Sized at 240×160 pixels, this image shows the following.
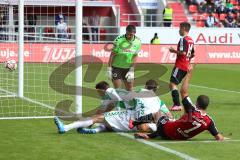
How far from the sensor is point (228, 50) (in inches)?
1512

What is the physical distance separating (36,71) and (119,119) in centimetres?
1708

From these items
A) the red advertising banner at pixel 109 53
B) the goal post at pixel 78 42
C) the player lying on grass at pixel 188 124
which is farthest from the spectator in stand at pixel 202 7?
the player lying on grass at pixel 188 124

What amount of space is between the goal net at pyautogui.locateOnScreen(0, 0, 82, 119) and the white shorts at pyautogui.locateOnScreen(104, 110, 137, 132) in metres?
2.98

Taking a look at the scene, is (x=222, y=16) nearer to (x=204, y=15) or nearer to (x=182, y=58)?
(x=204, y=15)

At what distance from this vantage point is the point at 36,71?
95.8ft

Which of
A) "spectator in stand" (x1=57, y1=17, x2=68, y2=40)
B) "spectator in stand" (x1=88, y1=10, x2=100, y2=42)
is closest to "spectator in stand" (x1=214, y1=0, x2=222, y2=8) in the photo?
"spectator in stand" (x1=88, y1=10, x2=100, y2=42)

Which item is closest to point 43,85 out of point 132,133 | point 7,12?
point 7,12

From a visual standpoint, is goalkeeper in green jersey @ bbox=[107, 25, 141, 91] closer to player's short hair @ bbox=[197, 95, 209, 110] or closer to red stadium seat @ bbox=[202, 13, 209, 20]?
player's short hair @ bbox=[197, 95, 209, 110]

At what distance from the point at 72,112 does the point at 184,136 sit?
13.8 feet

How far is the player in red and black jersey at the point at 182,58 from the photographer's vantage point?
1644 centimetres

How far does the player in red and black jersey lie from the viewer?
647 inches

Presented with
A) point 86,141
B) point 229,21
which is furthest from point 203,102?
point 229,21

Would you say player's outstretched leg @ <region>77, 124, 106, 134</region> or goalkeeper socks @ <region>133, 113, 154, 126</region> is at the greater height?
goalkeeper socks @ <region>133, 113, 154, 126</region>

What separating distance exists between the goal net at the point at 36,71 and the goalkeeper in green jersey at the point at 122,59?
54.6 inches
